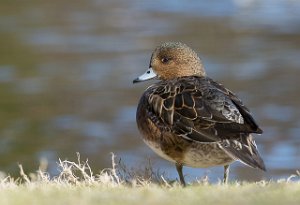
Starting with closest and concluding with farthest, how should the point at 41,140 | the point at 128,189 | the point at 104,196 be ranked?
the point at 104,196 → the point at 128,189 → the point at 41,140

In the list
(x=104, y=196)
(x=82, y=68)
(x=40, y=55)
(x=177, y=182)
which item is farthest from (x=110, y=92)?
(x=104, y=196)

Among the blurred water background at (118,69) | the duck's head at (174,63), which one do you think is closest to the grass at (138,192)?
the duck's head at (174,63)

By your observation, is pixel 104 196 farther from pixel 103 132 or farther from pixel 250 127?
pixel 103 132

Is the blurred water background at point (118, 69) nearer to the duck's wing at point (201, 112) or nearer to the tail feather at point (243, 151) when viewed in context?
the duck's wing at point (201, 112)

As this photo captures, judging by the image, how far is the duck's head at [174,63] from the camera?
8.17m

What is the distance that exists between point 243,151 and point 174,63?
162 cm

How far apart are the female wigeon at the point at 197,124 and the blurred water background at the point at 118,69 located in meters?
2.64

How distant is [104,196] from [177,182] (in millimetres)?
1339

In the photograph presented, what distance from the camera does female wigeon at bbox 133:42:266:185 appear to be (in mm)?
6832

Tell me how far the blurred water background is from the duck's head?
195 cm

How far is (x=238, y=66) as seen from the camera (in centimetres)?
1647

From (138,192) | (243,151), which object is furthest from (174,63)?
(138,192)

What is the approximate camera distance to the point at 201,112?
23.0ft

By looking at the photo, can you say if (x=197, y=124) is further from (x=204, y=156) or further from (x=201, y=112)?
(x=204, y=156)
